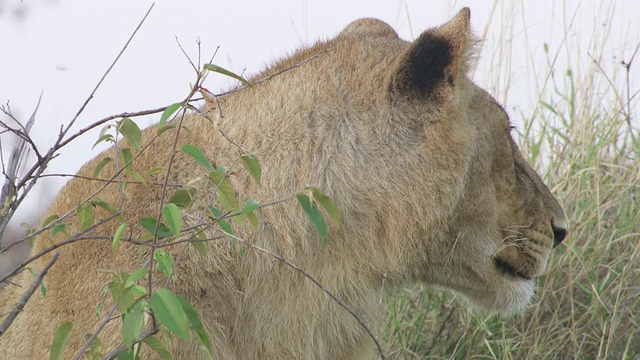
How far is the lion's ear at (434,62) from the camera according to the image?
2.46 meters

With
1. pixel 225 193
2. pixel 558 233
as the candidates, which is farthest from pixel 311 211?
pixel 558 233

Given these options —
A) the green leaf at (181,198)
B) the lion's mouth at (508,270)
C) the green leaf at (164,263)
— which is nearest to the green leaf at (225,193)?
the green leaf at (181,198)

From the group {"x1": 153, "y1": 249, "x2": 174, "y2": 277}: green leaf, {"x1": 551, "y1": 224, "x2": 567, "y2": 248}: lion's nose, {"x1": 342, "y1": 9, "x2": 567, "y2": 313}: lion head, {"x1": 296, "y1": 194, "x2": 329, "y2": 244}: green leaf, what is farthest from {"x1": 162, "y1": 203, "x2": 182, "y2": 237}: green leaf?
{"x1": 551, "y1": 224, "x2": 567, "y2": 248}: lion's nose

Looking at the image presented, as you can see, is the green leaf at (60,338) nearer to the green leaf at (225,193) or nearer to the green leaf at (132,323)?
the green leaf at (132,323)

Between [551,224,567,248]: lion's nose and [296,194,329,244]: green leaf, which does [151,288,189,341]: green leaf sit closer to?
[296,194,329,244]: green leaf

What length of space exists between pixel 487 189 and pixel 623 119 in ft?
7.43

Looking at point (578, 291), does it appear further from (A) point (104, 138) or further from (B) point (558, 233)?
(A) point (104, 138)

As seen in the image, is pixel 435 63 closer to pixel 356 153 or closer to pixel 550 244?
pixel 356 153

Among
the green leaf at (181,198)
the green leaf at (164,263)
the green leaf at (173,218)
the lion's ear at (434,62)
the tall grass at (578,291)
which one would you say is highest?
the lion's ear at (434,62)

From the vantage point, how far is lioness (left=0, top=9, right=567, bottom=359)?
7.82ft

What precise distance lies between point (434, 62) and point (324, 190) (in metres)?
0.47

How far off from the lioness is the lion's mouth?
0.69ft

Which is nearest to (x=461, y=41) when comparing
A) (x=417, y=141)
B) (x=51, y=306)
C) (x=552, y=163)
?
(x=417, y=141)

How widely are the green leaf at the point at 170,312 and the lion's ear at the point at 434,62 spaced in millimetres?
1235
